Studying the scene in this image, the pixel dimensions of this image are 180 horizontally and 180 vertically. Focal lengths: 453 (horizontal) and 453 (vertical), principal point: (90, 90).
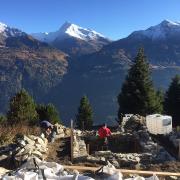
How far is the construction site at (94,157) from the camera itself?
1356 cm

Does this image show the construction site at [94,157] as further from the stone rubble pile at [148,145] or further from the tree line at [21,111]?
the tree line at [21,111]

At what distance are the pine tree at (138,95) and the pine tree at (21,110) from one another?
17490 millimetres

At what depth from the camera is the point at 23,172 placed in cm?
1305

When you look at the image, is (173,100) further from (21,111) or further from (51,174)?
(51,174)

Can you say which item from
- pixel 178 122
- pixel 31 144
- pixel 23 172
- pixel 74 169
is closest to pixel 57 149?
pixel 31 144

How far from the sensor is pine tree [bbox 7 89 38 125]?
3866 cm

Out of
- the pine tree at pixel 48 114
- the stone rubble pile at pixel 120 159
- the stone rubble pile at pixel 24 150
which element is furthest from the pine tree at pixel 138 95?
the stone rubble pile at pixel 24 150

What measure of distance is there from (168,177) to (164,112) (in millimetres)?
46515

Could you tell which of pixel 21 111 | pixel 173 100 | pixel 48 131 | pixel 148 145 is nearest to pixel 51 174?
pixel 148 145

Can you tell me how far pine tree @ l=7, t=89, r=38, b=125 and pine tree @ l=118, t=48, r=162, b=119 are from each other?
1749 cm

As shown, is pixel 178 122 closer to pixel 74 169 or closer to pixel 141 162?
pixel 141 162

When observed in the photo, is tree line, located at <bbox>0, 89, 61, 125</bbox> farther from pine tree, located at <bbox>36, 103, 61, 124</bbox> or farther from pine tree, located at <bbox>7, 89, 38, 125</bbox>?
pine tree, located at <bbox>36, 103, 61, 124</bbox>

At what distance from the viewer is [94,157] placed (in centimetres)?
2047

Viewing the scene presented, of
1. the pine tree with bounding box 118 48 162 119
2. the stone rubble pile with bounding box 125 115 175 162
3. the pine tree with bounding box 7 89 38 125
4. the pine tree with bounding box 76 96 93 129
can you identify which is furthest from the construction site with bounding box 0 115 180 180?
the pine tree with bounding box 76 96 93 129
